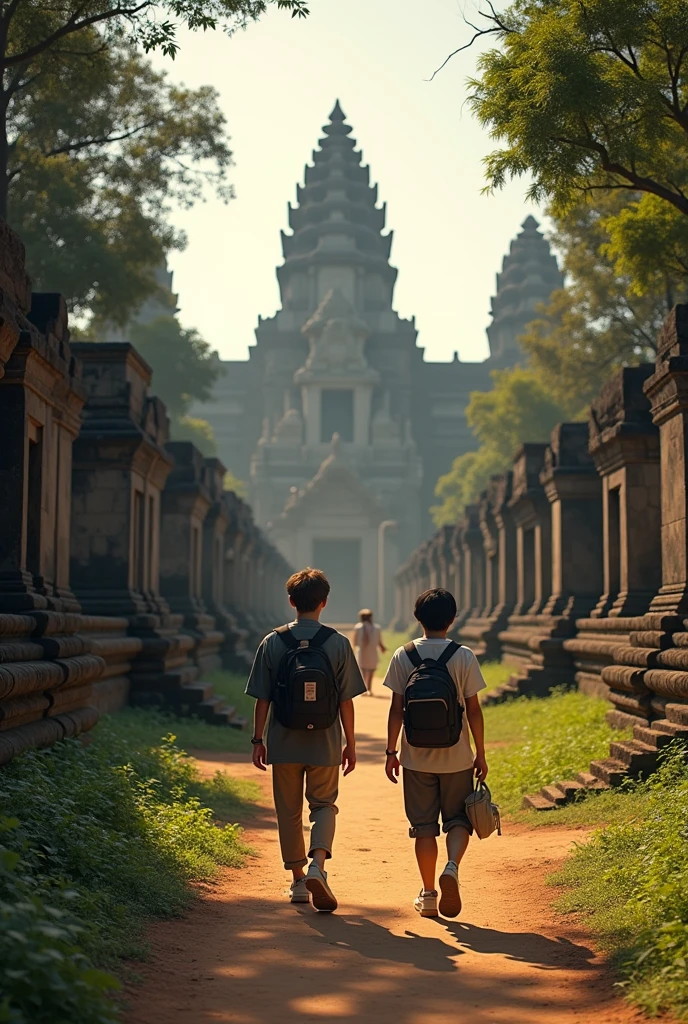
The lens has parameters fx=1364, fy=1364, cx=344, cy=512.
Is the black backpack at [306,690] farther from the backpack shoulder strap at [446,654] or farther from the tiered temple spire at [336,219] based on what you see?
the tiered temple spire at [336,219]

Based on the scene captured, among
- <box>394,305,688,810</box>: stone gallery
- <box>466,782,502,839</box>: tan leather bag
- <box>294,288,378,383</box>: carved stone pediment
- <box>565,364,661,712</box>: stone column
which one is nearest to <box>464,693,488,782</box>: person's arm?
<box>466,782,502,839</box>: tan leather bag

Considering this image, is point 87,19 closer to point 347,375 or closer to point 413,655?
point 413,655

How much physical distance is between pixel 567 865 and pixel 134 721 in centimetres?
675

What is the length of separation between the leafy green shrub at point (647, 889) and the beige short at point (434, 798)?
75cm

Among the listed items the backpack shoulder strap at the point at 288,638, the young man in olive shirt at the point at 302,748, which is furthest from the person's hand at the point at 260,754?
the backpack shoulder strap at the point at 288,638

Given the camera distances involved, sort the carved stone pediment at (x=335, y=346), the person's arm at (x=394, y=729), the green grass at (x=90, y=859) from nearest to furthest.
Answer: the green grass at (x=90, y=859) < the person's arm at (x=394, y=729) < the carved stone pediment at (x=335, y=346)

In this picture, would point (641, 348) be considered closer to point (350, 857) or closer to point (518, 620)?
point (518, 620)

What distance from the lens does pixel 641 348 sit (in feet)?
99.2

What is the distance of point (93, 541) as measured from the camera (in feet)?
48.0

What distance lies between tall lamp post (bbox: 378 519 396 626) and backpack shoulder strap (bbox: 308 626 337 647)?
2203 inches

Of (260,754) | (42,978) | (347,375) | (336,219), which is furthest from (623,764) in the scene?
(336,219)

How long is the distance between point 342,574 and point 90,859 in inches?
2557

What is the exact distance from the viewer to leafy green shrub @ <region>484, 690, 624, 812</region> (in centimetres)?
1052

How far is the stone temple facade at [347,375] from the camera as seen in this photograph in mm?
77875
